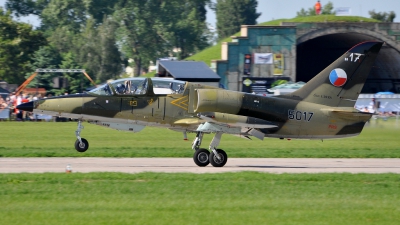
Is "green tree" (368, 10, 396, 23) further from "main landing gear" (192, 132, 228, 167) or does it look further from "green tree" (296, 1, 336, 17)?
"main landing gear" (192, 132, 228, 167)


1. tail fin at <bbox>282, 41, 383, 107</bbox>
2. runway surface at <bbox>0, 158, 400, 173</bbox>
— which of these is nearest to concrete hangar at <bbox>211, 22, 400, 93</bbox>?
runway surface at <bbox>0, 158, 400, 173</bbox>

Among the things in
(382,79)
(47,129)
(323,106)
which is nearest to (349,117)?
(323,106)

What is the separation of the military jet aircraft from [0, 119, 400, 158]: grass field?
2846 mm

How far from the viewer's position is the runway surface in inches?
643

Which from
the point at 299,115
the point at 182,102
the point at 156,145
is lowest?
the point at 156,145

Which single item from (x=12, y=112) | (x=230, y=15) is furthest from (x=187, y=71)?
(x=230, y=15)

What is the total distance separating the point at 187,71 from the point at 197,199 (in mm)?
32145

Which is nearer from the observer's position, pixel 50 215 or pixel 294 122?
pixel 50 215

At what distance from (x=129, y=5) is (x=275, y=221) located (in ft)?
321

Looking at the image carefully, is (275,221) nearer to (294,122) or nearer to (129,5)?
(294,122)

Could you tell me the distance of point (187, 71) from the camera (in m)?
43.7

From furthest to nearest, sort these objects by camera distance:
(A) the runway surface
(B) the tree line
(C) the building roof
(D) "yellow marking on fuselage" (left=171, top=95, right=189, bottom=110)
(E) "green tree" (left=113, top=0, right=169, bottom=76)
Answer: (E) "green tree" (left=113, top=0, right=169, bottom=76) → (B) the tree line → (C) the building roof → (D) "yellow marking on fuselage" (left=171, top=95, right=189, bottom=110) → (A) the runway surface

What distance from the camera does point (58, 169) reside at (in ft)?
52.6

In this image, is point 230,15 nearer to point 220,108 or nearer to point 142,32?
point 142,32
